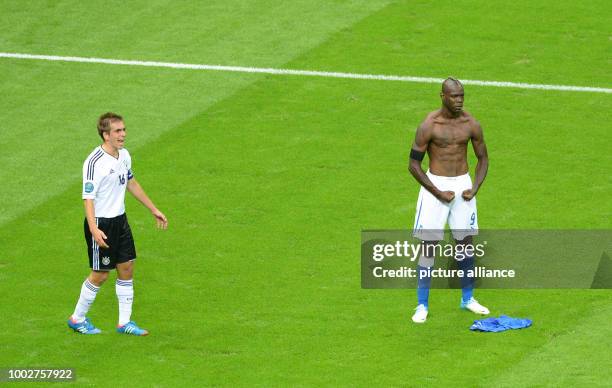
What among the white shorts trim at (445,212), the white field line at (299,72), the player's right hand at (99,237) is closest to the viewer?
the player's right hand at (99,237)

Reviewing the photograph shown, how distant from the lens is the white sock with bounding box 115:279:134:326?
1608 cm

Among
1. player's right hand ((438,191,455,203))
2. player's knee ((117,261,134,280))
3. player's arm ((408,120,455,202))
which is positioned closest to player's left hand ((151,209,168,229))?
player's knee ((117,261,134,280))

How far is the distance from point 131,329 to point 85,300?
62 cm

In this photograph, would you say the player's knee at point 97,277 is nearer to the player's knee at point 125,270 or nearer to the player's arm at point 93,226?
the player's knee at point 125,270

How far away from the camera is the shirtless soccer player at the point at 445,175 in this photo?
16.1m

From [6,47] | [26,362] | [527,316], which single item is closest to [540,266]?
[527,316]

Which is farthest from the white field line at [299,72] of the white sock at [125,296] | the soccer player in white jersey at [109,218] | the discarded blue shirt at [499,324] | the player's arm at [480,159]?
the white sock at [125,296]

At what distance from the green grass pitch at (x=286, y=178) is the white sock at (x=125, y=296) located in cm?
32

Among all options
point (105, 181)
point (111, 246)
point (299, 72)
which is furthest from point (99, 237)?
point (299, 72)

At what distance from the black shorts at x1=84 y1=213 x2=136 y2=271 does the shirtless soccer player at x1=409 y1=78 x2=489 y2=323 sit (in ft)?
10.9

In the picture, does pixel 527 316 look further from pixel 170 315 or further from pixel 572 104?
pixel 572 104

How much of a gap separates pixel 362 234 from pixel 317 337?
2948 millimetres

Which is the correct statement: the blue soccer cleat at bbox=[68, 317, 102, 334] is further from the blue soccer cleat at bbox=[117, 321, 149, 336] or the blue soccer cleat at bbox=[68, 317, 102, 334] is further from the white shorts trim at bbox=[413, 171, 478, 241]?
the white shorts trim at bbox=[413, 171, 478, 241]

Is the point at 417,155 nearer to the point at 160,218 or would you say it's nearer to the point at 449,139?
the point at 449,139
